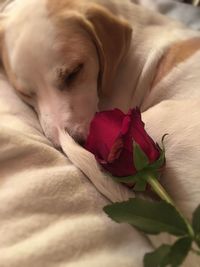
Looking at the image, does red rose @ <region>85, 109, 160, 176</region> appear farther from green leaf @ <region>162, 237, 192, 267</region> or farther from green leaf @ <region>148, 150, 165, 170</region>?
green leaf @ <region>162, 237, 192, 267</region>

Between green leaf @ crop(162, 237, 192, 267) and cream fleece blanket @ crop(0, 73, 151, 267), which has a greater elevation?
green leaf @ crop(162, 237, 192, 267)

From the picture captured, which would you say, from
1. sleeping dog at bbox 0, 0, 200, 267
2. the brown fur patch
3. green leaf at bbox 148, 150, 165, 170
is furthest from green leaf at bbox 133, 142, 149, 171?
the brown fur patch

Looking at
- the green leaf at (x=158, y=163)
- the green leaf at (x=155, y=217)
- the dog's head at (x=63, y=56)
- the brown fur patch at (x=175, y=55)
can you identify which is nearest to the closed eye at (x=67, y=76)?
the dog's head at (x=63, y=56)

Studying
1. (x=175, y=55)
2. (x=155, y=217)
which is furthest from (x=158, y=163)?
(x=175, y=55)

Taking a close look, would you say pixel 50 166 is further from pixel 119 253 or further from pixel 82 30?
pixel 82 30

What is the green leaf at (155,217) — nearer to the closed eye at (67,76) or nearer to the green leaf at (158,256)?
the green leaf at (158,256)

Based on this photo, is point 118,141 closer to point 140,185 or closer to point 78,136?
point 140,185

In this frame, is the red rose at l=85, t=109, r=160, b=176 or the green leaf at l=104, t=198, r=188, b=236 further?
the red rose at l=85, t=109, r=160, b=176

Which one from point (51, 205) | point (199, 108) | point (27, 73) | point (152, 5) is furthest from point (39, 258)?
point (152, 5)

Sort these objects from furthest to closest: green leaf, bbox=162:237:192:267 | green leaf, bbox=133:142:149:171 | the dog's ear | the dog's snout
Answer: the dog's ear → the dog's snout → green leaf, bbox=133:142:149:171 → green leaf, bbox=162:237:192:267
